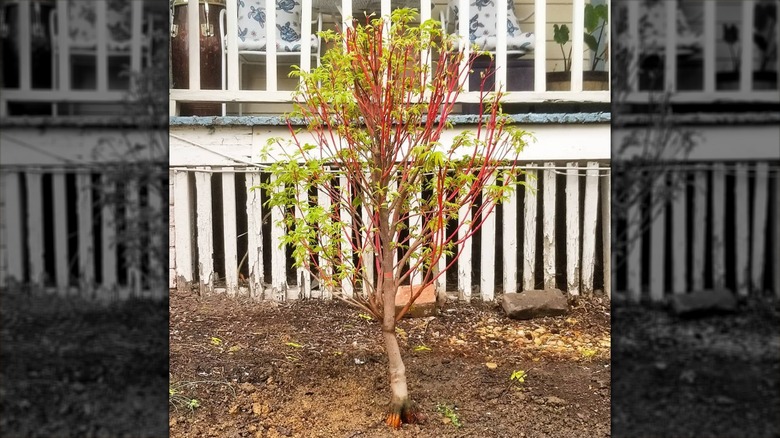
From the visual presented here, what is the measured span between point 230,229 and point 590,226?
225cm

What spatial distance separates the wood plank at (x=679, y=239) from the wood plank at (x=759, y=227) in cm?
16

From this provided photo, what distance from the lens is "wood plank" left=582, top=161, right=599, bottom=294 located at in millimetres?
4359

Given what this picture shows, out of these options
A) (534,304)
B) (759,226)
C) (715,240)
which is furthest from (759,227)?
(534,304)

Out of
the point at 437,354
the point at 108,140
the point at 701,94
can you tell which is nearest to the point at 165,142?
the point at 108,140

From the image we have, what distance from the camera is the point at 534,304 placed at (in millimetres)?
4133

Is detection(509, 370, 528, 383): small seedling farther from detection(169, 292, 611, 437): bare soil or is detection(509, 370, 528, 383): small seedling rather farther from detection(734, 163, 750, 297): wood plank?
detection(734, 163, 750, 297): wood plank

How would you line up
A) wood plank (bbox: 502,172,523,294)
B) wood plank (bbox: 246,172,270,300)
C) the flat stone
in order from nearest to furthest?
the flat stone < wood plank (bbox: 246,172,270,300) < wood plank (bbox: 502,172,523,294)

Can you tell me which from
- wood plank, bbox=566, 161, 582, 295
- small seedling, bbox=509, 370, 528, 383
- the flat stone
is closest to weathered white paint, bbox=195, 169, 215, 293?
the flat stone

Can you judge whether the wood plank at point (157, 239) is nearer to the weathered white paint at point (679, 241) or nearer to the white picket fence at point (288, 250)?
the weathered white paint at point (679, 241)

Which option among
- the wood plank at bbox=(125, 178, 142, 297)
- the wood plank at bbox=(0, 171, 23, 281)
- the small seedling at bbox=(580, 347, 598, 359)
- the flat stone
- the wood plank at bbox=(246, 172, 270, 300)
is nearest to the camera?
the wood plank at bbox=(125, 178, 142, 297)

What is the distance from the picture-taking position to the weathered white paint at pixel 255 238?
429cm

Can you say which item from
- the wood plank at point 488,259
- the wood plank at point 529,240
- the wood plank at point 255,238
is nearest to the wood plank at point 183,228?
the wood plank at point 255,238

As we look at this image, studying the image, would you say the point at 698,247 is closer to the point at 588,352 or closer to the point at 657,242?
the point at 657,242

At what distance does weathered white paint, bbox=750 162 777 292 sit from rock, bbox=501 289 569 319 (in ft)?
7.98
